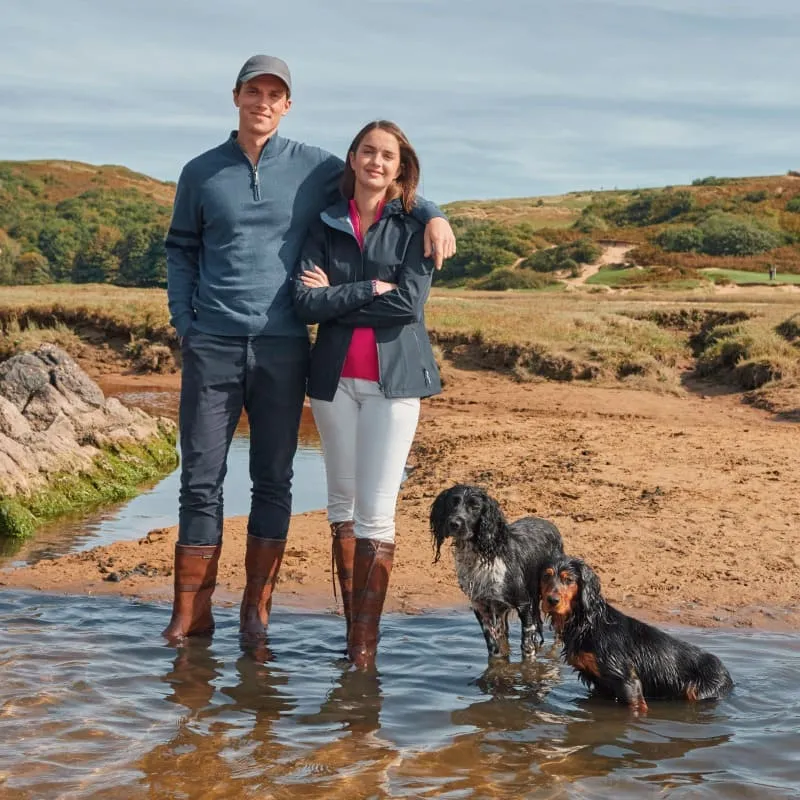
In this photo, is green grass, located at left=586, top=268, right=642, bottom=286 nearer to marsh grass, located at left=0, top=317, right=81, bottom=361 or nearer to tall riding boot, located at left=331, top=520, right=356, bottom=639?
marsh grass, located at left=0, top=317, right=81, bottom=361

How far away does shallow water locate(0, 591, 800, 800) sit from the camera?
4.77m

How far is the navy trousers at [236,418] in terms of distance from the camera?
6.01m

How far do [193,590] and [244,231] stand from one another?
80.7 inches

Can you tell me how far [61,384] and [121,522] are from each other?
2.98m

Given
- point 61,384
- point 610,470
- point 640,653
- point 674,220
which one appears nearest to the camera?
point 640,653

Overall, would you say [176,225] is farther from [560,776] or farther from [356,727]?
[560,776]

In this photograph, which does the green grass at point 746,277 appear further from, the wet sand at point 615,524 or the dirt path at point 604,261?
the wet sand at point 615,524

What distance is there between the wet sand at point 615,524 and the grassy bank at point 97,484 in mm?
1598

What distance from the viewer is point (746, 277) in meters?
52.4

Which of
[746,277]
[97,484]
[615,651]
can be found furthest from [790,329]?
[746,277]

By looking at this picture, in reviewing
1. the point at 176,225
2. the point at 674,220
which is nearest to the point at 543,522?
the point at 176,225

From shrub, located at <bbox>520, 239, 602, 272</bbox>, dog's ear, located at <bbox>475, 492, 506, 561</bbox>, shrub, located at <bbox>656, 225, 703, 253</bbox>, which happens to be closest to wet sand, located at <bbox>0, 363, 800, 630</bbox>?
dog's ear, located at <bbox>475, 492, 506, 561</bbox>

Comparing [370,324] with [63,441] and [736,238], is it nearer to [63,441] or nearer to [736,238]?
[63,441]

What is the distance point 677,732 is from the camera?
5.42 meters
